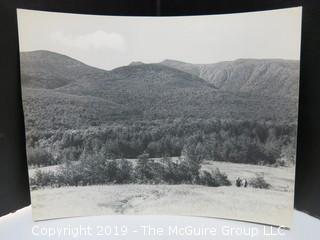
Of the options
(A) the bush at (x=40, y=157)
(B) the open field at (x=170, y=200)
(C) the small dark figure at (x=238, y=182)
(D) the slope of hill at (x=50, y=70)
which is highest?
(D) the slope of hill at (x=50, y=70)

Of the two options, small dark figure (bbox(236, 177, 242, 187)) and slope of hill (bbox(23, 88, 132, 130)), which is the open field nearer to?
small dark figure (bbox(236, 177, 242, 187))

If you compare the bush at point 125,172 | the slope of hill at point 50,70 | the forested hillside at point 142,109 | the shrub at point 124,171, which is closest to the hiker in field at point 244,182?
the forested hillside at point 142,109

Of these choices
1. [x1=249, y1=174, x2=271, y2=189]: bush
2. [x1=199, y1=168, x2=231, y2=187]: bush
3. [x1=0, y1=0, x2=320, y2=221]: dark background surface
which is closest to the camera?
[x1=0, y1=0, x2=320, y2=221]: dark background surface

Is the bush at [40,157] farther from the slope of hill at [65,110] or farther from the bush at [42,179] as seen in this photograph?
the slope of hill at [65,110]

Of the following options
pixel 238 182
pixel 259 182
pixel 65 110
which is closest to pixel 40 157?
pixel 65 110

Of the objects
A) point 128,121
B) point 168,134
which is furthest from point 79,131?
point 168,134

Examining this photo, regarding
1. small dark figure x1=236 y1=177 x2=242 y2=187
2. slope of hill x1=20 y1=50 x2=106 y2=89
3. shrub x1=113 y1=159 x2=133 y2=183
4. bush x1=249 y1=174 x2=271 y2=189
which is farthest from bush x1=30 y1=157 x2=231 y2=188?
slope of hill x1=20 y1=50 x2=106 y2=89

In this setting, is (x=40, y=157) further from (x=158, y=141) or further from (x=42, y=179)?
(x=158, y=141)
